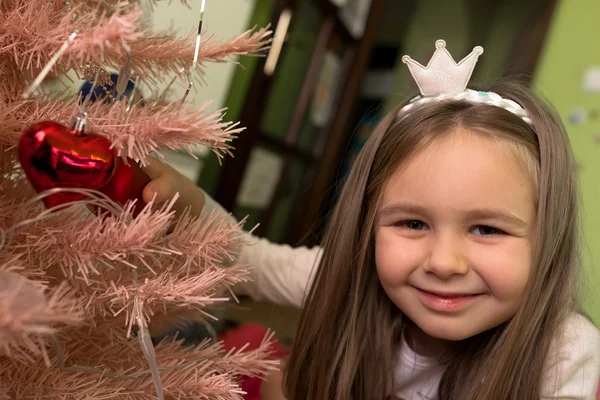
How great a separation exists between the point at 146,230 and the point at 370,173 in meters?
0.43

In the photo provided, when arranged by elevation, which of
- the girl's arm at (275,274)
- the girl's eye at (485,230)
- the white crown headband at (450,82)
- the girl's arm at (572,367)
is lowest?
the girl's arm at (275,274)

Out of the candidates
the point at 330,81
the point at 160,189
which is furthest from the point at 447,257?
the point at 330,81

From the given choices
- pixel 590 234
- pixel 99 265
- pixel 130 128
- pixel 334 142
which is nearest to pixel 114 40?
pixel 130 128

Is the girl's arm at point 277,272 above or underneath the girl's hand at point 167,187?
underneath

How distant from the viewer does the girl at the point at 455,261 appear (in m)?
0.66

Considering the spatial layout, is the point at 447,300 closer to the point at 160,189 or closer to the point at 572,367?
the point at 572,367

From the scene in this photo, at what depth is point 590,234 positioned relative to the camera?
175 centimetres

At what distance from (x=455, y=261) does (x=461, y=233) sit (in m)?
0.04

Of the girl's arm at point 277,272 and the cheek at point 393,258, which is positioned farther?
the girl's arm at point 277,272

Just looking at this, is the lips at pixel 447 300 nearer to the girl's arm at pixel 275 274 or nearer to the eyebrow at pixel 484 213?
the eyebrow at pixel 484 213

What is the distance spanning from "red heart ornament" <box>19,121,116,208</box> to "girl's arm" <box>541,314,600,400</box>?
0.64m

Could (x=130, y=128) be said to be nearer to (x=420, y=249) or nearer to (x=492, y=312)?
(x=420, y=249)

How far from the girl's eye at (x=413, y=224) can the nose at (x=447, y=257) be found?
34 millimetres

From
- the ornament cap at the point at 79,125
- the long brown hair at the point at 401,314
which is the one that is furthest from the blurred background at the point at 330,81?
the ornament cap at the point at 79,125
